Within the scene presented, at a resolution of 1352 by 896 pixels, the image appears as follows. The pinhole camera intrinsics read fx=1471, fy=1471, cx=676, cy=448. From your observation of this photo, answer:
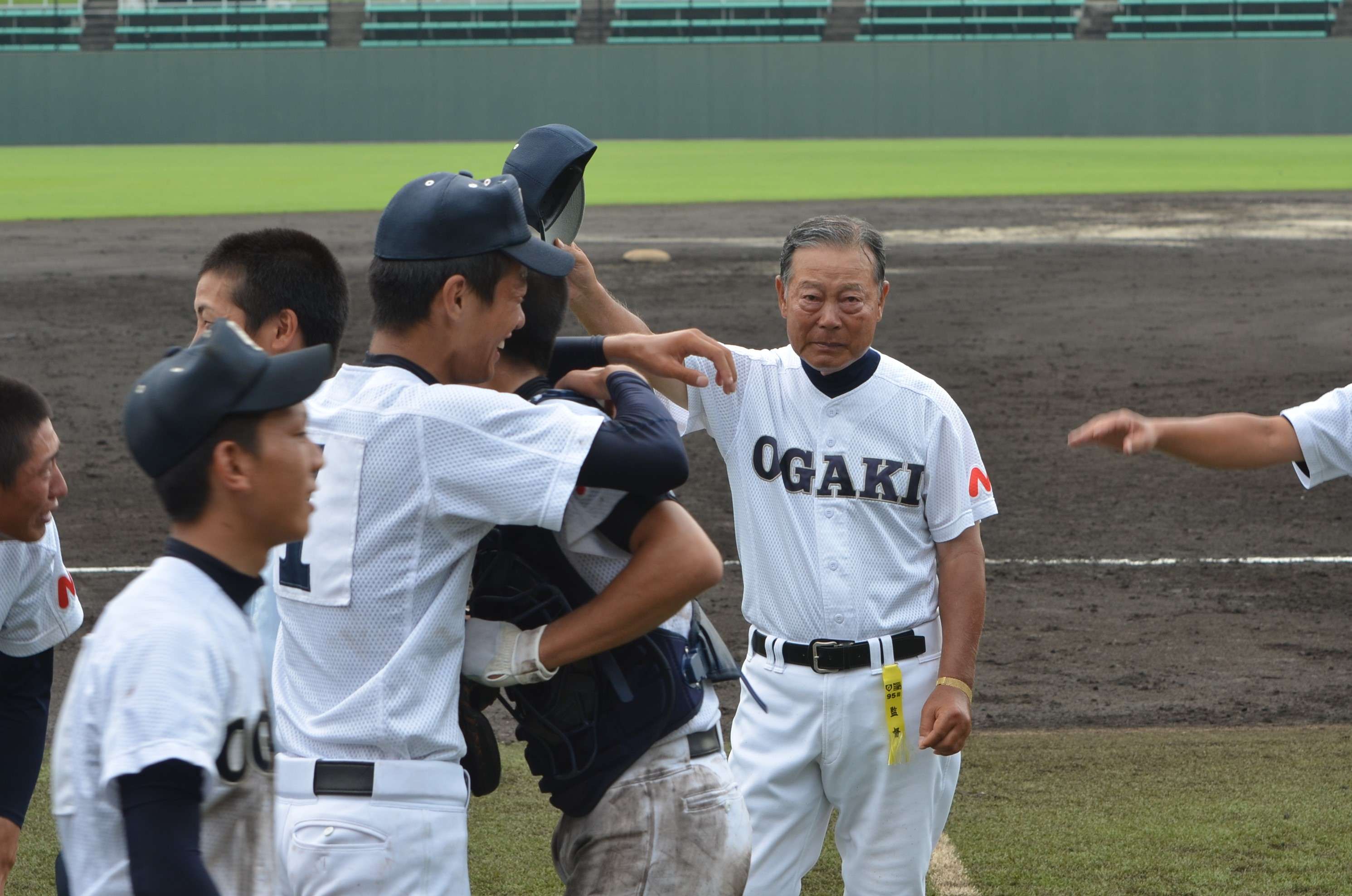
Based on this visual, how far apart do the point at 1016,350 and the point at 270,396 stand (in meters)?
11.5

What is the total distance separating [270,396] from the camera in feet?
5.75

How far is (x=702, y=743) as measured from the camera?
2221mm

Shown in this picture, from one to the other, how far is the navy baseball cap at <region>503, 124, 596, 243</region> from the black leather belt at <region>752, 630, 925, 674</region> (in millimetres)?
1018

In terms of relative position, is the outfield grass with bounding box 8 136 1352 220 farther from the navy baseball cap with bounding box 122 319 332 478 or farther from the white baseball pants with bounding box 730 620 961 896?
the navy baseball cap with bounding box 122 319 332 478

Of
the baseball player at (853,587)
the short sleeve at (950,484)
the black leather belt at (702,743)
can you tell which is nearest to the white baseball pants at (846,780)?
the baseball player at (853,587)

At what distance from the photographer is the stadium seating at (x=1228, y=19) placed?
146 ft

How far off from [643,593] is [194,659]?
637 mm

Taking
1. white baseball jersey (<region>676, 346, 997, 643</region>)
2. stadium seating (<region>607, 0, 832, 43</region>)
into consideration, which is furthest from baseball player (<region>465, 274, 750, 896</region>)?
stadium seating (<region>607, 0, 832, 43</region>)

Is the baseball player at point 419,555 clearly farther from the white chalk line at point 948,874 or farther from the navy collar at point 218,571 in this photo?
the white chalk line at point 948,874

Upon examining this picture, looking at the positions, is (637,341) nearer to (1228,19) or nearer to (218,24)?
(218,24)

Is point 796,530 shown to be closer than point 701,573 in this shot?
No

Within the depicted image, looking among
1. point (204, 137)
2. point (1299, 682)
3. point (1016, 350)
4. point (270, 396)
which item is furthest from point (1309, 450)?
point (204, 137)

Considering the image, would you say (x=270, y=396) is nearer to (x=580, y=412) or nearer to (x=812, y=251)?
(x=580, y=412)

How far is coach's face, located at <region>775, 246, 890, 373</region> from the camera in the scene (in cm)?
309
